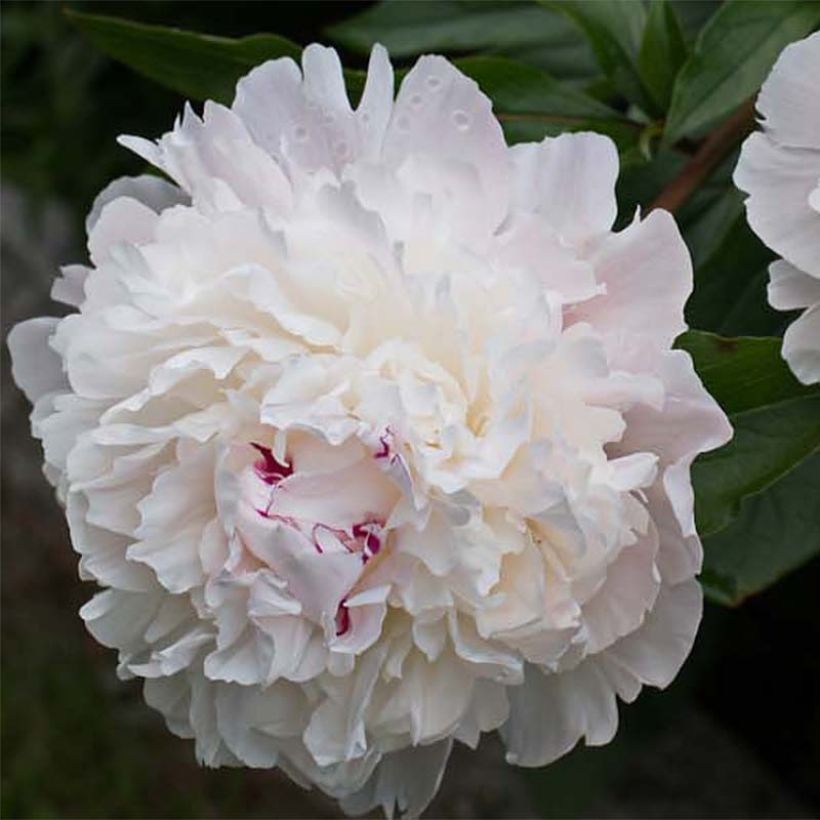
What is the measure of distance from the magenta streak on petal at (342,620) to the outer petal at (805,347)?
0.16 meters

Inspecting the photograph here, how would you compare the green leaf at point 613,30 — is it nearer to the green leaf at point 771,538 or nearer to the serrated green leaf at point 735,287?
the serrated green leaf at point 735,287

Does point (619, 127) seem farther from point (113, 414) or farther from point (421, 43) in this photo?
point (113, 414)

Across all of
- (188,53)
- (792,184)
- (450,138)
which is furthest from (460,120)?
(188,53)

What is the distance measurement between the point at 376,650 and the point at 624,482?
0.09 meters

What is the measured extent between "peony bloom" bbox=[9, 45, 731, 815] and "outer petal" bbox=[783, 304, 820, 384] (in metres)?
0.04

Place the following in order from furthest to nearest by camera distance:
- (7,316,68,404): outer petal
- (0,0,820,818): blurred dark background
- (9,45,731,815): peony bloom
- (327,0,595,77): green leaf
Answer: (0,0,820,818): blurred dark background
(327,0,595,77): green leaf
(7,316,68,404): outer petal
(9,45,731,815): peony bloom

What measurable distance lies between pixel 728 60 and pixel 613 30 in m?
0.06

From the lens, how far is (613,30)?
0.64m

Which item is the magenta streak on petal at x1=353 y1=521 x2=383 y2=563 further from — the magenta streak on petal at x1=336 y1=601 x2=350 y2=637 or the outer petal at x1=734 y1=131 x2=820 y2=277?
the outer petal at x1=734 y1=131 x2=820 y2=277

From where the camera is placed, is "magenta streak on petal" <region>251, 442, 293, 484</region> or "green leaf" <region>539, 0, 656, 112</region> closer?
"magenta streak on petal" <region>251, 442, 293, 484</region>

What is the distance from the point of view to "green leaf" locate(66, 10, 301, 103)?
0.65m

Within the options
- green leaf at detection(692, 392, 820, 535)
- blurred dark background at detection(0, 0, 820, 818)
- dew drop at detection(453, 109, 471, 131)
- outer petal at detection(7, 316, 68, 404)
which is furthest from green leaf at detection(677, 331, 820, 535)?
blurred dark background at detection(0, 0, 820, 818)

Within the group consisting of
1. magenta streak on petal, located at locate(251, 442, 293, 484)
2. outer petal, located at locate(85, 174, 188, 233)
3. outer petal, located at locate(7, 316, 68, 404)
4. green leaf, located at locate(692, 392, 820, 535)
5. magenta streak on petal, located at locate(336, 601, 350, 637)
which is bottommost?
green leaf, located at locate(692, 392, 820, 535)

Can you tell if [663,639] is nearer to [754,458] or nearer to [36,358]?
[754,458]
